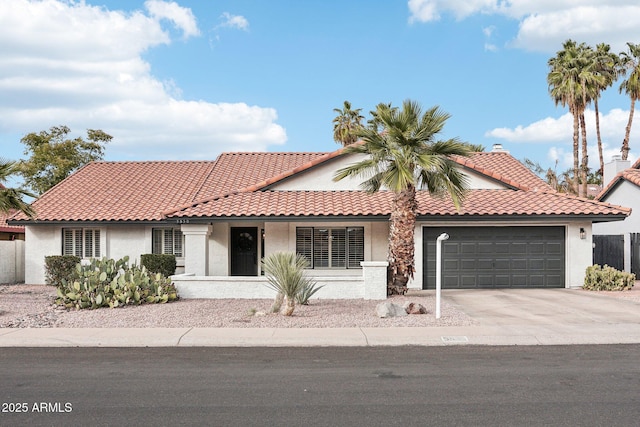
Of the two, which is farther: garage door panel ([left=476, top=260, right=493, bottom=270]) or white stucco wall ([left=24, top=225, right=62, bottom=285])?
white stucco wall ([left=24, top=225, right=62, bottom=285])

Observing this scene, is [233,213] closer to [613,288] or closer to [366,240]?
[366,240]

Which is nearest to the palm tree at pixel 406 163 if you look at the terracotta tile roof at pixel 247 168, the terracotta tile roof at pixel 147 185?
the terracotta tile roof at pixel 247 168

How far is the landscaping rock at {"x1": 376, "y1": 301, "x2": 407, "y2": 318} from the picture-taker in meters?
13.5

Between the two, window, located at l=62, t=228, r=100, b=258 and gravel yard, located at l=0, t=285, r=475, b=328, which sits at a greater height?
window, located at l=62, t=228, r=100, b=258

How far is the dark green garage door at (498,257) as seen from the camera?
20.4 metres

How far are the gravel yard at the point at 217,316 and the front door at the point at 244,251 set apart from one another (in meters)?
5.93

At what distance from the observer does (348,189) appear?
22594 millimetres

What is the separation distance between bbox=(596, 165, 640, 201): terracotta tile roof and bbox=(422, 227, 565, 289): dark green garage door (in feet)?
24.6

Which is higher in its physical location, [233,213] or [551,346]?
[233,213]

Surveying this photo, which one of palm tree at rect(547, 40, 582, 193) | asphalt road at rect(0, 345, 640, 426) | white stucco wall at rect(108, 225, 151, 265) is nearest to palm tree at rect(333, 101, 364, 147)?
palm tree at rect(547, 40, 582, 193)

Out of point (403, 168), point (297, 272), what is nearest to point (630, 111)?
point (403, 168)

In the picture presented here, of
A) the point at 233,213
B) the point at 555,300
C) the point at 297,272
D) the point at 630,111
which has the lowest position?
the point at 555,300

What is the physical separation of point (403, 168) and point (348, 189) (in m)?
6.31

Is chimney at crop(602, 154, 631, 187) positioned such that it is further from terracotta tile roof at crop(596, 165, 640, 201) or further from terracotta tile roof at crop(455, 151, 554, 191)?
terracotta tile roof at crop(455, 151, 554, 191)
